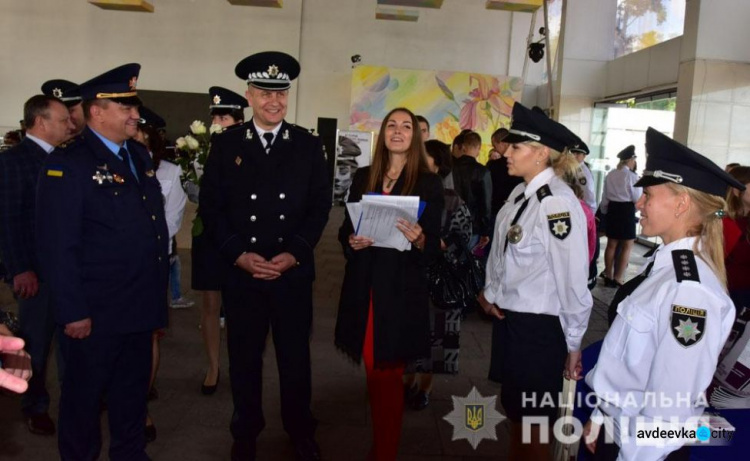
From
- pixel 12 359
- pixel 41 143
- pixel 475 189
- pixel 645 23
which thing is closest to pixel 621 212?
pixel 475 189

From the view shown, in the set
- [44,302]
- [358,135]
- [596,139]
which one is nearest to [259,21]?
[358,135]

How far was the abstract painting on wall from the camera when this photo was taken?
16578mm

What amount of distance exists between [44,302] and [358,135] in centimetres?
1308

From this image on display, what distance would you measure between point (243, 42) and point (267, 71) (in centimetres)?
1583

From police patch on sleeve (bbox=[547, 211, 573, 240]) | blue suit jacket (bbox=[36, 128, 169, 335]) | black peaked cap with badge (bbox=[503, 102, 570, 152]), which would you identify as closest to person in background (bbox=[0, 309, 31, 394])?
blue suit jacket (bbox=[36, 128, 169, 335])

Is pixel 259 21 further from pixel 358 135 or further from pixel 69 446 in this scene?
pixel 69 446

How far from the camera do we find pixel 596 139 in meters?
13.4

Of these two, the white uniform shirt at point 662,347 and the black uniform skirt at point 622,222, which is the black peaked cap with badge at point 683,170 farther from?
the black uniform skirt at point 622,222

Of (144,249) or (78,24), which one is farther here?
(78,24)

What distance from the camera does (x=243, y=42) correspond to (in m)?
17.7

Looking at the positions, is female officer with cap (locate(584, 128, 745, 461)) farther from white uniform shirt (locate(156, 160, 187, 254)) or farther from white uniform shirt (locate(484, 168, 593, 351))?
white uniform shirt (locate(156, 160, 187, 254))

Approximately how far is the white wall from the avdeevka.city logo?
577 inches

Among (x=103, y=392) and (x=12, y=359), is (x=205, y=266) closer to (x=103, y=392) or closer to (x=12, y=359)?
(x=103, y=392)

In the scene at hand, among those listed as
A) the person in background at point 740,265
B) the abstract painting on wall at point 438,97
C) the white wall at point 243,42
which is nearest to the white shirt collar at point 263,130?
the person in background at point 740,265
